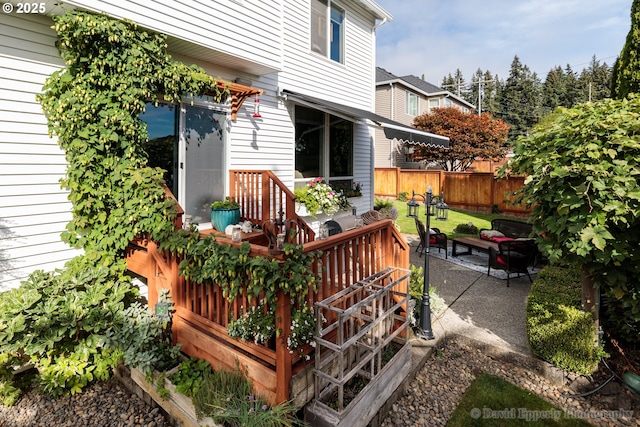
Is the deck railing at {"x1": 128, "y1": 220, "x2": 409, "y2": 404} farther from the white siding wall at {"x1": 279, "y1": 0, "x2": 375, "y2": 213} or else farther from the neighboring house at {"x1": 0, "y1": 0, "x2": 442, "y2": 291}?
the white siding wall at {"x1": 279, "y1": 0, "x2": 375, "y2": 213}

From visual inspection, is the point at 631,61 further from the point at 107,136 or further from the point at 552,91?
the point at 552,91

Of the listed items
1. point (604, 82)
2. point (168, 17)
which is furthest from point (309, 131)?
point (604, 82)

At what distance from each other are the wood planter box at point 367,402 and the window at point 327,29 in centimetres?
758

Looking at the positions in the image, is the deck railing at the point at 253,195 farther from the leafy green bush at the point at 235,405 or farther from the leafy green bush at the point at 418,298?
the leafy green bush at the point at 235,405

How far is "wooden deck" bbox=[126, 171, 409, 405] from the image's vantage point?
9.58 ft

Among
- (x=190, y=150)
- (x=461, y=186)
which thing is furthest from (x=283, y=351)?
(x=461, y=186)

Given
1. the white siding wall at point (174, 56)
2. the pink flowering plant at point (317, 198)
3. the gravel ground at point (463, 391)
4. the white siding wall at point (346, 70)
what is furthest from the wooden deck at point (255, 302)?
the white siding wall at point (346, 70)

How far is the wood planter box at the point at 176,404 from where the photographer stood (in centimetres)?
299

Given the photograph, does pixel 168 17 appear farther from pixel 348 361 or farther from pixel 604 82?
pixel 604 82

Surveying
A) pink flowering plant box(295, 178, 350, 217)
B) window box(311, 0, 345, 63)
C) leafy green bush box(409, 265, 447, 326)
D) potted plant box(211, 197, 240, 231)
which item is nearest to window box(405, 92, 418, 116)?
window box(311, 0, 345, 63)

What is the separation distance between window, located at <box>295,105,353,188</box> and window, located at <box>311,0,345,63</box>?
168cm

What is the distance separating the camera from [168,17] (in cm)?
450

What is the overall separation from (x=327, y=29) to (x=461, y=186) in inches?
467

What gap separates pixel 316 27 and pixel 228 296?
7703mm
